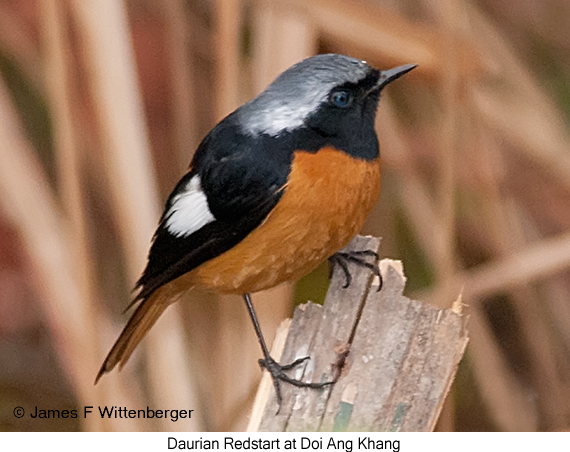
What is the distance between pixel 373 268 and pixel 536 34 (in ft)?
2.61

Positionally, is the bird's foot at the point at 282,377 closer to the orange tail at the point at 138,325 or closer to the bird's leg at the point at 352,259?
the bird's leg at the point at 352,259

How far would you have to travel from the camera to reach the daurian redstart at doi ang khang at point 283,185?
4.85 ft

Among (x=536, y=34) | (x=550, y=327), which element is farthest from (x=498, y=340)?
(x=536, y=34)

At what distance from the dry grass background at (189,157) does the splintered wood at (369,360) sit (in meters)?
0.36

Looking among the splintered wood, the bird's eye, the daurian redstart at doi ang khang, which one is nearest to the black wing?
the daurian redstart at doi ang khang

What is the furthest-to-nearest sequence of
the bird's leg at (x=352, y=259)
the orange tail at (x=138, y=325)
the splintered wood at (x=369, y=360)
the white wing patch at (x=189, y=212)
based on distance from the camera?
the orange tail at (x=138, y=325), the white wing patch at (x=189, y=212), the bird's leg at (x=352, y=259), the splintered wood at (x=369, y=360)

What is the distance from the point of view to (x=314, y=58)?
1.48m

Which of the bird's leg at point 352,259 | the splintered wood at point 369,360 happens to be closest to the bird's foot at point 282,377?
the splintered wood at point 369,360

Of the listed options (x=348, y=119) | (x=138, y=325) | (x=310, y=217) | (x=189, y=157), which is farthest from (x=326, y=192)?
(x=138, y=325)

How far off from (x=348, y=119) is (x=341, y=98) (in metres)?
0.05

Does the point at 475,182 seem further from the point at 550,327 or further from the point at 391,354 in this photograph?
the point at 391,354

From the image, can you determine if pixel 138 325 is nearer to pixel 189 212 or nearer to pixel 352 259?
pixel 189 212

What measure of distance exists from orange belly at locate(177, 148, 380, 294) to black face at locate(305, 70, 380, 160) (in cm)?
2

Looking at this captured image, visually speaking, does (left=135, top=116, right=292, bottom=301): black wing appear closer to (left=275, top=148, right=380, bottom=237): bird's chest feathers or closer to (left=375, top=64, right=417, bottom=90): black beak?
(left=275, top=148, right=380, bottom=237): bird's chest feathers
